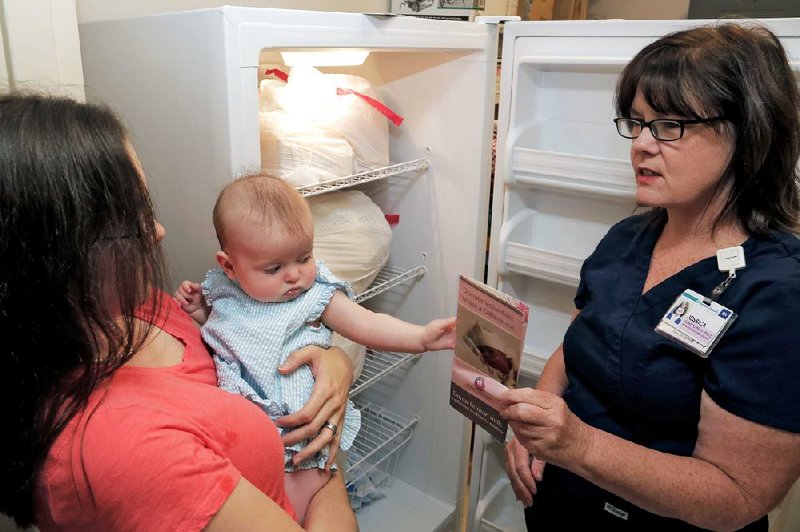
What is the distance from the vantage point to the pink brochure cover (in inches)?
34.5

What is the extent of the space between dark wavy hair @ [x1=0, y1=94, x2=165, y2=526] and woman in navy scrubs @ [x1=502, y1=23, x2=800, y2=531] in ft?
1.92

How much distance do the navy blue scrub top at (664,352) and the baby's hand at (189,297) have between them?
2.43 feet

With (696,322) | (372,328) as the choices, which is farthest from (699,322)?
(372,328)

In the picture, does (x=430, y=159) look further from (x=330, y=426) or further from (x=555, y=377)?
(x=330, y=426)

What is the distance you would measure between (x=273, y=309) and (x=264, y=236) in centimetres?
16

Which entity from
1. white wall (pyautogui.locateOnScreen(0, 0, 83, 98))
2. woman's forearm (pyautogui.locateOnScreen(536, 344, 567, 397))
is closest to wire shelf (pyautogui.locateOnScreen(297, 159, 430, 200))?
white wall (pyautogui.locateOnScreen(0, 0, 83, 98))

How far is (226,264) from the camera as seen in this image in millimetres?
1092

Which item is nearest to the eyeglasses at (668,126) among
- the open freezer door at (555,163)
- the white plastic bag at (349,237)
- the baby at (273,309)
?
the open freezer door at (555,163)

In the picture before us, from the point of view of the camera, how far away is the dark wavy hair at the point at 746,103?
97cm

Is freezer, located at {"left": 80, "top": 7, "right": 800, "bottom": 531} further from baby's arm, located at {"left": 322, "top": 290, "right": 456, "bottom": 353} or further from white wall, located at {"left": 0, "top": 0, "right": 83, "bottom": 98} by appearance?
baby's arm, located at {"left": 322, "top": 290, "right": 456, "bottom": 353}

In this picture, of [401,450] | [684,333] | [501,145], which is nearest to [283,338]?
[684,333]

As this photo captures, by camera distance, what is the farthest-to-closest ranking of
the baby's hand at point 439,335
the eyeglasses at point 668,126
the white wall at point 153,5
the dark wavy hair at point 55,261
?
the white wall at point 153,5 < the baby's hand at point 439,335 < the eyeglasses at point 668,126 < the dark wavy hair at point 55,261

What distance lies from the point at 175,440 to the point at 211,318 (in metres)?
0.45

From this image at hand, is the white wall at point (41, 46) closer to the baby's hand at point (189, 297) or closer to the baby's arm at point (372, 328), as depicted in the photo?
the baby's hand at point (189, 297)
